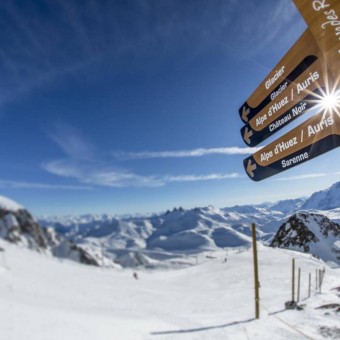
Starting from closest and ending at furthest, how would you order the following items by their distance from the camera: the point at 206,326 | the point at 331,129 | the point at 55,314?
the point at 331,129, the point at 55,314, the point at 206,326

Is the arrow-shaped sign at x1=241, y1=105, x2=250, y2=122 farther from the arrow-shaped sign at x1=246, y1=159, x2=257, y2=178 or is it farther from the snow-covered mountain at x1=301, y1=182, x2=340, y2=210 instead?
the snow-covered mountain at x1=301, y1=182, x2=340, y2=210

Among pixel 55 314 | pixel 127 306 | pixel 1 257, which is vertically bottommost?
pixel 127 306

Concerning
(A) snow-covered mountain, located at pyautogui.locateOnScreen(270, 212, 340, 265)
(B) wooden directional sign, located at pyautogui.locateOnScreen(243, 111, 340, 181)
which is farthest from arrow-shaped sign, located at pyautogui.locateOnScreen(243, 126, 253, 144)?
(A) snow-covered mountain, located at pyautogui.locateOnScreen(270, 212, 340, 265)

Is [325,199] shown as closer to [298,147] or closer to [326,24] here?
[298,147]

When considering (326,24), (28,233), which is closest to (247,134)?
(326,24)

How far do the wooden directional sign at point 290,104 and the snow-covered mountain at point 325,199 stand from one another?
2131 mm

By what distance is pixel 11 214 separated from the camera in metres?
4.87

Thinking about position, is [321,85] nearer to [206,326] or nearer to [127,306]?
[206,326]

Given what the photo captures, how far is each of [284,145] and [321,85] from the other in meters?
1.32

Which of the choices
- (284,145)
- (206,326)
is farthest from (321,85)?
(206,326)

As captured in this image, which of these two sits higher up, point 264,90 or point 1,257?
point 264,90

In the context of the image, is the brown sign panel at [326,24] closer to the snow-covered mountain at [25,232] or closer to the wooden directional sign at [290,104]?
the wooden directional sign at [290,104]

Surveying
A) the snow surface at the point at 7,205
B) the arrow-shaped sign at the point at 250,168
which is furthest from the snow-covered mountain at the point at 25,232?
the arrow-shaped sign at the point at 250,168

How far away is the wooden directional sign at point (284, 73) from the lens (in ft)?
14.9
